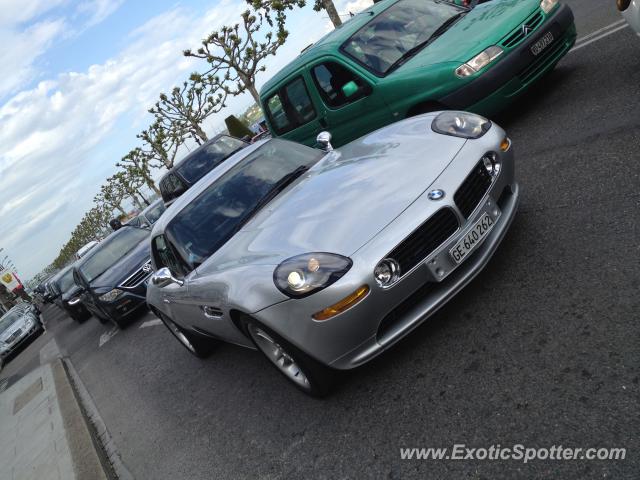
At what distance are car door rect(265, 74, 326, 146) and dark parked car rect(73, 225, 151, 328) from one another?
3161 millimetres

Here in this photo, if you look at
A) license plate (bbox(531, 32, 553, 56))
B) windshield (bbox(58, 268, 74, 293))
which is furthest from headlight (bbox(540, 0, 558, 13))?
windshield (bbox(58, 268, 74, 293))

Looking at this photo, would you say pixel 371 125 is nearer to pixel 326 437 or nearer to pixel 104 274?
pixel 326 437

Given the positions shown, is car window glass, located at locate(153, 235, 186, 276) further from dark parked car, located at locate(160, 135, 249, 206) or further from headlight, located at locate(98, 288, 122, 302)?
dark parked car, located at locate(160, 135, 249, 206)

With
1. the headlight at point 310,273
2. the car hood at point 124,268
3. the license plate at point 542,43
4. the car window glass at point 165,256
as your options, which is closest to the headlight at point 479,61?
the license plate at point 542,43

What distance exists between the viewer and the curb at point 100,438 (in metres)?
4.33

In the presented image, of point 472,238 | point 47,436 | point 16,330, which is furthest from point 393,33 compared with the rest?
point 16,330

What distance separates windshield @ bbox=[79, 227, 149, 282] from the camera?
10391 mm

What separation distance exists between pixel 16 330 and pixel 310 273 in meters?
21.0

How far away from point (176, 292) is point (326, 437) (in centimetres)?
183

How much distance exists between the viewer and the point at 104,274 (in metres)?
10.1

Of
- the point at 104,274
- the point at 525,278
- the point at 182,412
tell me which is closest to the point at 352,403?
the point at 525,278

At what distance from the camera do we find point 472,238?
3.08m

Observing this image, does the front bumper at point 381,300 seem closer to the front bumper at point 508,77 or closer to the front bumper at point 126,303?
the front bumper at point 508,77

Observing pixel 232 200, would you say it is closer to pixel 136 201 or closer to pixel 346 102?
pixel 346 102
